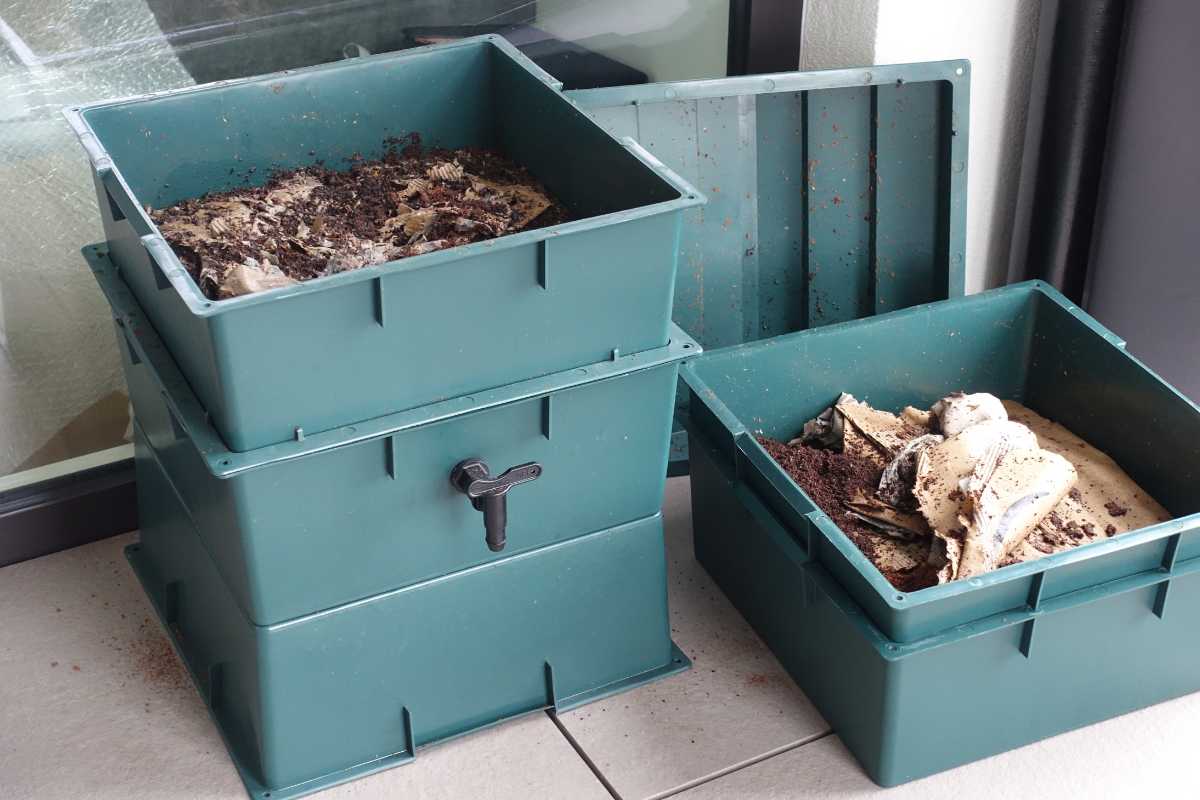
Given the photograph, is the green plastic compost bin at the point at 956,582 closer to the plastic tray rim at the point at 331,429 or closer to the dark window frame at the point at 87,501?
the plastic tray rim at the point at 331,429

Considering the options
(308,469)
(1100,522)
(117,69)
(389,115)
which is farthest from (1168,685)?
(117,69)

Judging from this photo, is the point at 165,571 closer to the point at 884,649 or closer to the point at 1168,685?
the point at 884,649

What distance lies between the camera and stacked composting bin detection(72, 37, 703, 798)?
167 centimetres

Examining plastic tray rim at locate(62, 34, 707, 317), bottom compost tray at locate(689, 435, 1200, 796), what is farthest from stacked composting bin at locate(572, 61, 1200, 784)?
plastic tray rim at locate(62, 34, 707, 317)

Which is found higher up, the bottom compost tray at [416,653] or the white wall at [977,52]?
the white wall at [977,52]

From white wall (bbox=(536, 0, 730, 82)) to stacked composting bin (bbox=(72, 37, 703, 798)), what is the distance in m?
0.30

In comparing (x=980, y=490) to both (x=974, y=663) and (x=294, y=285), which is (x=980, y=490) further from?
(x=294, y=285)

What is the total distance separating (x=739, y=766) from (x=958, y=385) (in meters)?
0.87

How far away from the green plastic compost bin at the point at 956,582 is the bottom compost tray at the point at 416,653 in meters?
0.21

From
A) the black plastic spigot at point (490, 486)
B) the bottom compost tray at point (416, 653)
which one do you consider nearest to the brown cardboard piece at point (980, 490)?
the bottom compost tray at point (416, 653)

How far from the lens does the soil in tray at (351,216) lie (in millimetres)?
1902

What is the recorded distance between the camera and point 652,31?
2.52 m

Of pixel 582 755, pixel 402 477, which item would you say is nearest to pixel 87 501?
pixel 402 477

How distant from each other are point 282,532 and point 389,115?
78 cm
